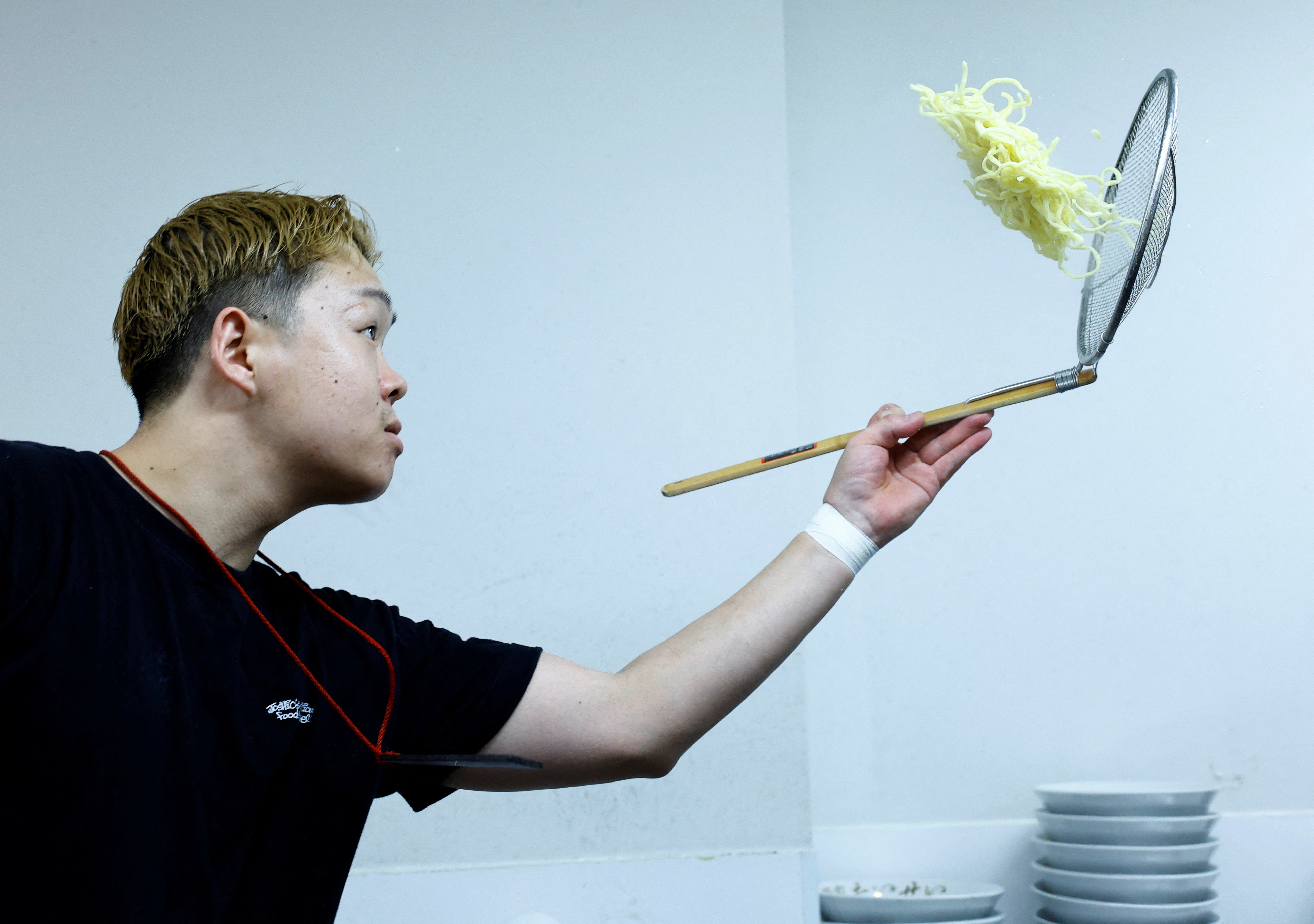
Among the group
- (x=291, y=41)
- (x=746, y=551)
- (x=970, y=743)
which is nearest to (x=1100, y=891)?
(x=970, y=743)

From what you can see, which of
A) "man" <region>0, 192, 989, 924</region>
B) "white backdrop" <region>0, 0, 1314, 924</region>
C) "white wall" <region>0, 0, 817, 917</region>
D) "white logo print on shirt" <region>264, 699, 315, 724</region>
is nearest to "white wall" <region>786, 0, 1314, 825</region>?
"white backdrop" <region>0, 0, 1314, 924</region>

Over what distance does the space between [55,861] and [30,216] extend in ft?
4.58

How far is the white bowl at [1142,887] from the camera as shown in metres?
1.69

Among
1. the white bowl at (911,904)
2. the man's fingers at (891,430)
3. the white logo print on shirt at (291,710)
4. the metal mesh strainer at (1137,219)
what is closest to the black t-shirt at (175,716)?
the white logo print on shirt at (291,710)

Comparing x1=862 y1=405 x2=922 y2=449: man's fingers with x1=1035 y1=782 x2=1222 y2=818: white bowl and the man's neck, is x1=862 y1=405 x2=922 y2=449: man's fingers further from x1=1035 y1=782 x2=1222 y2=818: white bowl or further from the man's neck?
x1=1035 y1=782 x2=1222 y2=818: white bowl

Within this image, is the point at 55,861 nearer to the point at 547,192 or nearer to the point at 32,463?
the point at 32,463

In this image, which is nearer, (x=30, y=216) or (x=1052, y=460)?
(x=30, y=216)

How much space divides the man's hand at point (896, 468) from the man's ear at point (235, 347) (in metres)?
0.62

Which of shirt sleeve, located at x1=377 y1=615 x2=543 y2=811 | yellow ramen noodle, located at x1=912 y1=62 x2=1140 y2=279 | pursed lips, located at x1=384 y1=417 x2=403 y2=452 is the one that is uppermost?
yellow ramen noodle, located at x1=912 y1=62 x2=1140 y2=279

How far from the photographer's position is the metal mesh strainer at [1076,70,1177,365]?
40.0 inches

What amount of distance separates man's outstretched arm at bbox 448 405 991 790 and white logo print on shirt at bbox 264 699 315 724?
0.20 m

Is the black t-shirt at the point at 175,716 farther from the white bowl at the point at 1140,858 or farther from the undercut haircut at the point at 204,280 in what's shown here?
the white bowl at the point at 1140,858

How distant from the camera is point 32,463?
35.4 inches

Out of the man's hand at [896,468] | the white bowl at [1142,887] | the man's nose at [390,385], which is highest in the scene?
the man's nose at [390,385]
